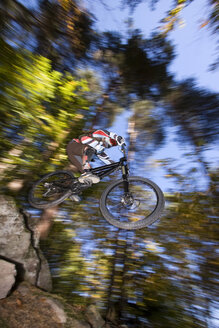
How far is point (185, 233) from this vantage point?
6312 mm

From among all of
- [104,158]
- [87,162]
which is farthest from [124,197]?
[87,162]

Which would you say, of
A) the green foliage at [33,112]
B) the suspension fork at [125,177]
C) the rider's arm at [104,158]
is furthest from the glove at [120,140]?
the green foliage at [33,112]

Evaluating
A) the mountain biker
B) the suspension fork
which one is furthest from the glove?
the suspension fork

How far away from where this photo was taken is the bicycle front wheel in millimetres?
3920

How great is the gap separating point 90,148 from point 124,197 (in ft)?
4.70

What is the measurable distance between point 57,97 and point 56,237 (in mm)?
4902

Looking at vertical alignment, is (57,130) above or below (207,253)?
above

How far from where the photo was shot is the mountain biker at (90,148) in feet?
13.7

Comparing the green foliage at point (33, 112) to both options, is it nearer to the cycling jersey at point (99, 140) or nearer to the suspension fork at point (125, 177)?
the cycling jersey at point (99, 140)

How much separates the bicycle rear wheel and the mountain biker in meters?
0.64

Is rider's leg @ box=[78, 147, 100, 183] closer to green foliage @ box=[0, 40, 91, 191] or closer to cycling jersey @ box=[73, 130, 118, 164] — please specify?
cycling jersey @ box=[73, 130, 118, 164]

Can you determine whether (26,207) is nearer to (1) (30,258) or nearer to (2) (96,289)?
(1) (30,258)

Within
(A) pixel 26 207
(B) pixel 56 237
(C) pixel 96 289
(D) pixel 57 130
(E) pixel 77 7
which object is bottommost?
(C) pixel 96 289

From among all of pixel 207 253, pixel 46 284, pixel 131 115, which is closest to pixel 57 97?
pixel 131 115
